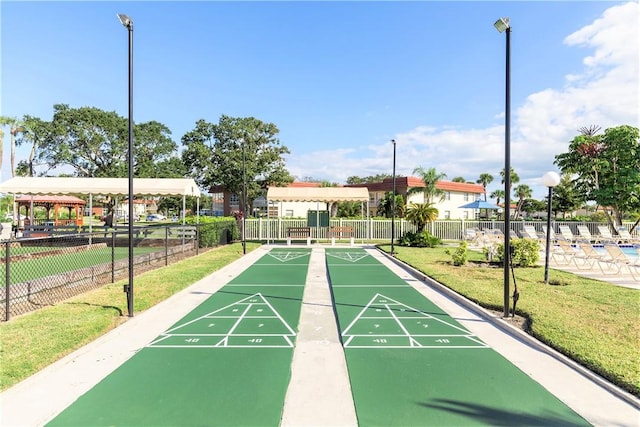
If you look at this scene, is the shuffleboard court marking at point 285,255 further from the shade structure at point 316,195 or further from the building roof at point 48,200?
the building roof at point 48,200

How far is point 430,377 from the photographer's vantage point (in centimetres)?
456

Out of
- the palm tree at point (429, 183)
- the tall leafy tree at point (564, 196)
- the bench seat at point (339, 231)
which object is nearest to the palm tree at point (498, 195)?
the tall leafy tree at point (564, 196)

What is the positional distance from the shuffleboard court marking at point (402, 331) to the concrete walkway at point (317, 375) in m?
0.31

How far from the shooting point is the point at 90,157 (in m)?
37.2

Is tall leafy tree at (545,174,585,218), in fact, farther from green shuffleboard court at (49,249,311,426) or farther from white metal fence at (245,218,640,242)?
green shuffleboard court at (49,249,311,426)

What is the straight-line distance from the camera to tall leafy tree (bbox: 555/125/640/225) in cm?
2441

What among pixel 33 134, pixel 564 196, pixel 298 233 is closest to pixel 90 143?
pixel 33 134

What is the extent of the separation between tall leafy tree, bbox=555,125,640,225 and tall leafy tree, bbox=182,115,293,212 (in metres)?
28.7

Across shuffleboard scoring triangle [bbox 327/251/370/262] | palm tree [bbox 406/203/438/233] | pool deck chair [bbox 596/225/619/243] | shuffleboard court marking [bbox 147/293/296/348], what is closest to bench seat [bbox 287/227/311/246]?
shuffleboard scoring triangle [bbox 327/251/370/262]

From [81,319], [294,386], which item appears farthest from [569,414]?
[81,319]

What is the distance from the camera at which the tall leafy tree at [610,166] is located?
24.4m

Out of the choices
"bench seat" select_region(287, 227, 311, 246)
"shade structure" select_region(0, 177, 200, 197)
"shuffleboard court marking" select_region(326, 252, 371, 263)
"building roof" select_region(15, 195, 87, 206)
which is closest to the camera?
"shuffleboard court marking" select_region(326, 252, 371, 263)

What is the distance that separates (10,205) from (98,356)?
5719 centimetres

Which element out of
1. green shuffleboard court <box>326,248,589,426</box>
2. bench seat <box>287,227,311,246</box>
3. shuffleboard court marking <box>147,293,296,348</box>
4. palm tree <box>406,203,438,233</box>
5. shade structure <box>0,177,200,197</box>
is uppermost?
shade structure <box>0,177,200,197</box>
